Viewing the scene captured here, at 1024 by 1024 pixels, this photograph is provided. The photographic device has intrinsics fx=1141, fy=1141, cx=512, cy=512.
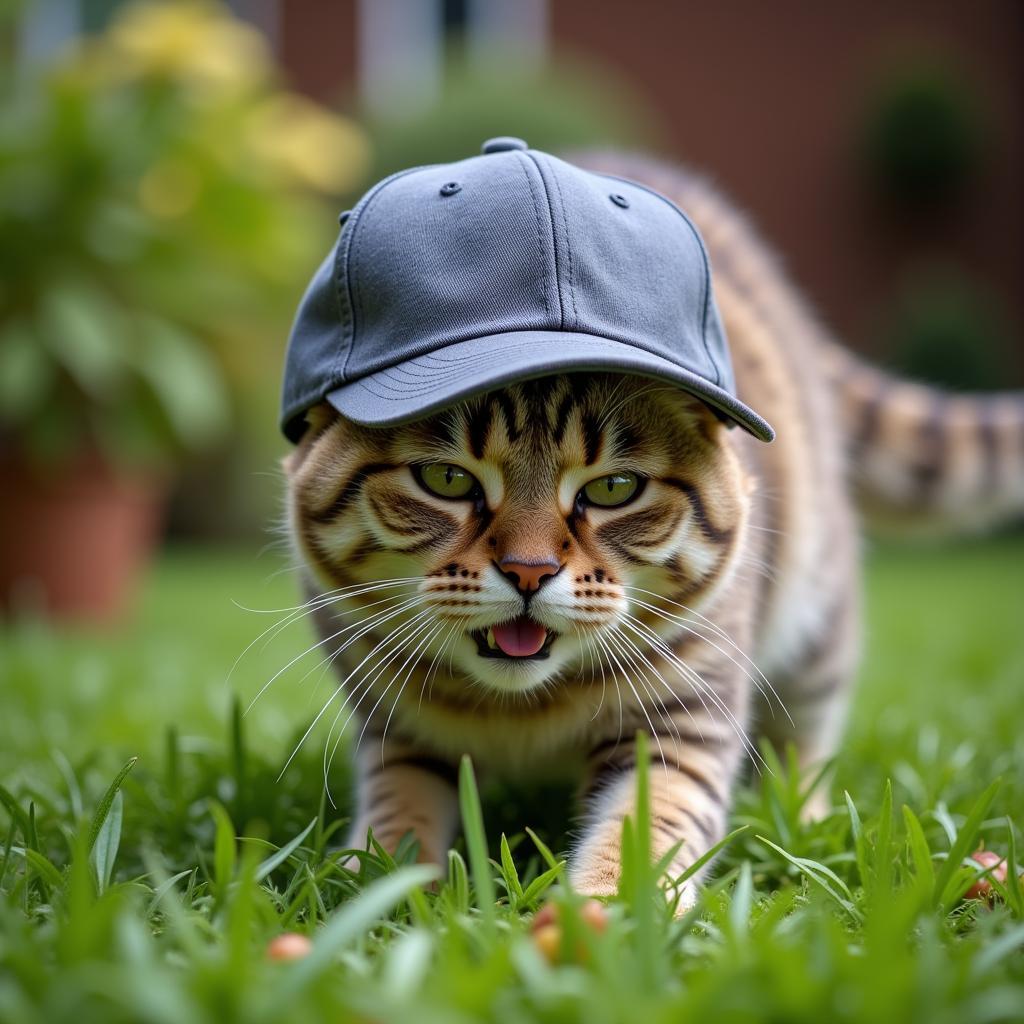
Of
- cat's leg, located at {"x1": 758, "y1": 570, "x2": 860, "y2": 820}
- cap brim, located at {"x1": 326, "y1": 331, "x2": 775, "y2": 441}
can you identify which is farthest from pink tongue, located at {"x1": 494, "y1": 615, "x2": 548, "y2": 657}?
cat's leg, located at {"x1": 758, "y1": 570, "x2": 860, "y2": 820}

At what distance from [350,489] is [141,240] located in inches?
131

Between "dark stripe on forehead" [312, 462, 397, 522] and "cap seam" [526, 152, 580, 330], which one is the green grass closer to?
"dark stripe on forehead" [312, 462, 397, 522]

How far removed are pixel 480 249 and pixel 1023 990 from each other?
0.97m

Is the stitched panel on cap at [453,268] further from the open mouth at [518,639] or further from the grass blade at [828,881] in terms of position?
the grass blade at [828,881]

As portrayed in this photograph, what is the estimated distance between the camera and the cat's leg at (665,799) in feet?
4.59

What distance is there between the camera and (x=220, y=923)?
113 centimetres

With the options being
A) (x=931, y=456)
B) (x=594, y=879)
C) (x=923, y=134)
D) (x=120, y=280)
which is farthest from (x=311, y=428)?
(x=923, y=134)

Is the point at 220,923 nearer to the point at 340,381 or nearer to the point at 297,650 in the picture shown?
the point at 340,381

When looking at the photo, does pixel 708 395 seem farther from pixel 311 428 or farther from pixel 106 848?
pixel 106 848

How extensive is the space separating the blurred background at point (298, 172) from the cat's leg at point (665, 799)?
209cm

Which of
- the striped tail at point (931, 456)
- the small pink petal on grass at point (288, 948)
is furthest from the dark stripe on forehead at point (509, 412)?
the striped tail at point (931, 456)

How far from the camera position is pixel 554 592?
136 centimetres

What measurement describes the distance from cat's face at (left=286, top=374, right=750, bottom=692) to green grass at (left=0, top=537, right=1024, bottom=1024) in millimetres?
252

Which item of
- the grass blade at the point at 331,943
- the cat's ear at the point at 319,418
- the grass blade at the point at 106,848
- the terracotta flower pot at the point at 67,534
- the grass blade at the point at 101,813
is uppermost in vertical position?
the cat's ear at the point at 319,418
